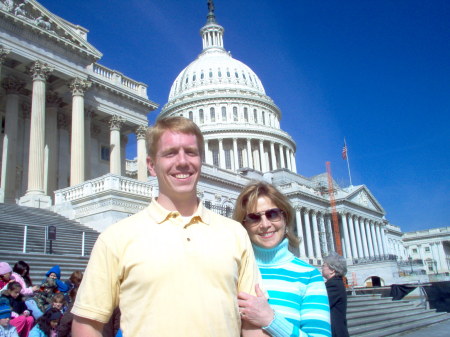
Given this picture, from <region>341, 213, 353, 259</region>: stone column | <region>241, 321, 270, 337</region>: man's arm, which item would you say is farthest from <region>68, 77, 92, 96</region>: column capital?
<region>341, 213, 353, 259</region>: stone column

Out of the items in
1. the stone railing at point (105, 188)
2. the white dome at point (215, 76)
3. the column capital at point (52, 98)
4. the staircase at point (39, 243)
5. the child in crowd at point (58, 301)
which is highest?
the white dome at point (215, 76)

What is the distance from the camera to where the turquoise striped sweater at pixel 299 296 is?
2766mm

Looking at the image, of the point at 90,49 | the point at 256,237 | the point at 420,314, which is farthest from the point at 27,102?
the point at 256,237

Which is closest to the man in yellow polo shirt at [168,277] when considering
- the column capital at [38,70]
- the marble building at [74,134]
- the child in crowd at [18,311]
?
the child in crowd at [18,311]

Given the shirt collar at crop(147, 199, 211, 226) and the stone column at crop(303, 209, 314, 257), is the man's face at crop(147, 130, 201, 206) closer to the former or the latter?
the shirt collar at crop(147, 199, 211, 226)

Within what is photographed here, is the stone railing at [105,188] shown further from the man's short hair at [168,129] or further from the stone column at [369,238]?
the stone column at [369,238]

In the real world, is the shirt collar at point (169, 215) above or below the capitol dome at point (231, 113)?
below

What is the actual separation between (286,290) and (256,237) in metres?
0.54

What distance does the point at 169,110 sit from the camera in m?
90.1

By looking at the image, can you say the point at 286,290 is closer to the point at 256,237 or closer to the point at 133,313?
the point at 256,237

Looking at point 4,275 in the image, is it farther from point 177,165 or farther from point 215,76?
point 215,76

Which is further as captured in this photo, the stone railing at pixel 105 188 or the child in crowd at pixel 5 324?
the stone railing at pixel 105 188

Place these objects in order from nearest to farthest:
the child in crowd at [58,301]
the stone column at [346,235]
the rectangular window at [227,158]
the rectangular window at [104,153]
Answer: the child in crowd at [58,301], the rectangular window at [104,153], the stone column at [346,235], the rectangular window at [227,158]

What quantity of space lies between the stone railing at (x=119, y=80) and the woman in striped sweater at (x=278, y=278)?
28377 mm
